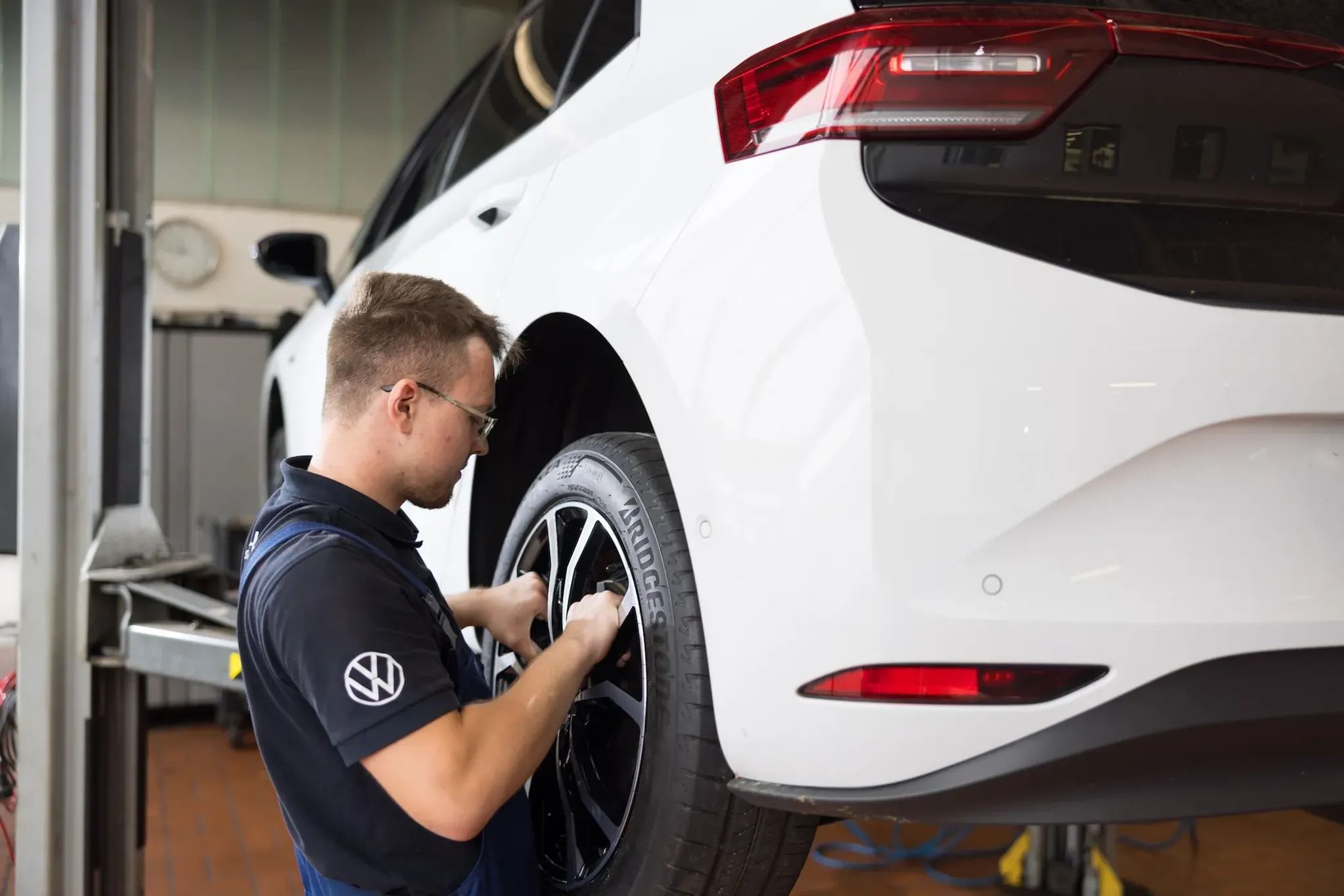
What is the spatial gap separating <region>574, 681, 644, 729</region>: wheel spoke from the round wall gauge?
20.5ft

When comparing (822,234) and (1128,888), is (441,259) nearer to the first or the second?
(822,234)

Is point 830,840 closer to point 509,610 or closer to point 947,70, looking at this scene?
point 509,610

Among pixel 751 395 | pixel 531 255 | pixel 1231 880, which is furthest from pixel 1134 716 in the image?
pixel 1231 880

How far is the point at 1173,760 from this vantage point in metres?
0.90

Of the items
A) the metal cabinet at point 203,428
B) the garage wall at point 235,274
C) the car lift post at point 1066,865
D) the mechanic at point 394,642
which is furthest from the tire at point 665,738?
the garage wall at point 235,274

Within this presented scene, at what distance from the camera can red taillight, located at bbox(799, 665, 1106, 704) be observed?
88cm

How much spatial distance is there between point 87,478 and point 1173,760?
197cm

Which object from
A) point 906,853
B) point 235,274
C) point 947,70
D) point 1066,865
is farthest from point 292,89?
point 947,70

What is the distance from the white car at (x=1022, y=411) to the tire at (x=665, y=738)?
0.24ft

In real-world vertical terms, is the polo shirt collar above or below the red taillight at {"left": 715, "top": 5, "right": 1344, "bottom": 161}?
below

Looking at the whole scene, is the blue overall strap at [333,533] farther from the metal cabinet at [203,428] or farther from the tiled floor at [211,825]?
the metal cabinet at [203,428]

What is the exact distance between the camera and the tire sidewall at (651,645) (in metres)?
1.10

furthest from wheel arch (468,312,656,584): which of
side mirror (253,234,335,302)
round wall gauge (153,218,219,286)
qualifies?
round wall gauge (153,218,219,286)

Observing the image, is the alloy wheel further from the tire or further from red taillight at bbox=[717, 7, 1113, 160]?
red taillight at bbox=[717, 7, 1113, 160]
